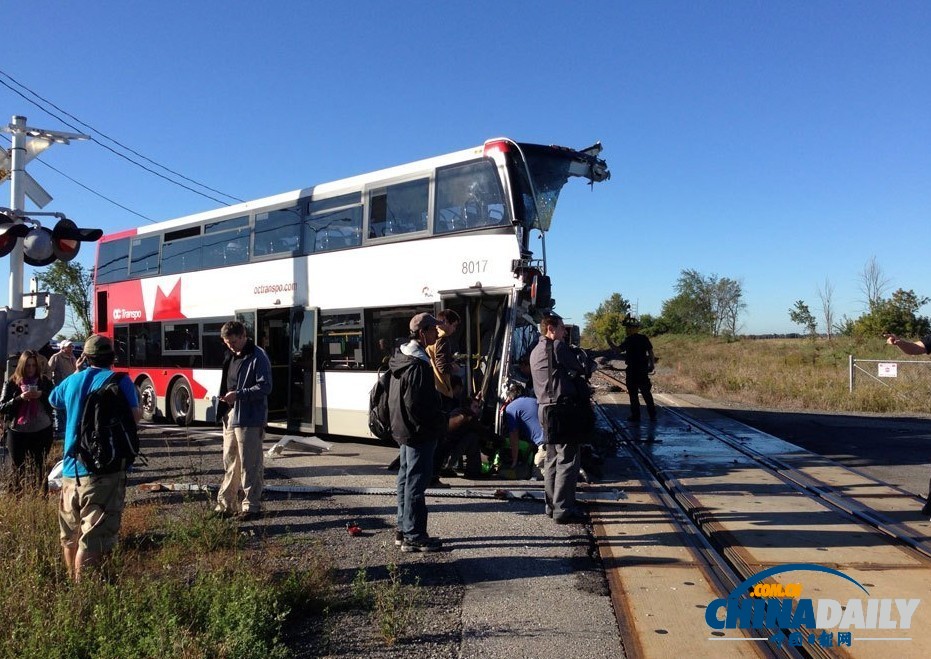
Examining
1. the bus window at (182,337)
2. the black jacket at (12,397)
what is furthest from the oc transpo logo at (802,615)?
the bus window at (182,337)

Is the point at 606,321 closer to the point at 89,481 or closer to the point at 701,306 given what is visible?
the point at 701,306

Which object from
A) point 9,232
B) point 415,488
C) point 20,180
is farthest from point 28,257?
point 415,488

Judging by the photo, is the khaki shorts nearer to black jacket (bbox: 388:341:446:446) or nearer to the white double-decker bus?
black jacket (bbox: 388:341:446:446)

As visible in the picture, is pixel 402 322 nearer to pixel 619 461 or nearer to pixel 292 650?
pixel 619 461

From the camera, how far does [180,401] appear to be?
14508 mm

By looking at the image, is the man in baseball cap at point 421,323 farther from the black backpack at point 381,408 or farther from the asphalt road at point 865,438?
the asphalt road at point 865,438

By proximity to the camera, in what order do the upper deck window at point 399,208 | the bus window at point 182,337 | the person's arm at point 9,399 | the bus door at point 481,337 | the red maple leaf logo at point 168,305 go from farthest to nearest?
the red maple leaf logo at point 168,305 < the bus window at point 182,337 < the upper deck window at point 399,208 < the bus door at point 481,337 < the person's arm at point 9,399

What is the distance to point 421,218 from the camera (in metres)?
10.3

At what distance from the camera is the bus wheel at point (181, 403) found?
1406 cm

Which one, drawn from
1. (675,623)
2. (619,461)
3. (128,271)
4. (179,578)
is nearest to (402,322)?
(619,461)

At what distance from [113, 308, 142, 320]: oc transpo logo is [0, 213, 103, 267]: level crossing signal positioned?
836 centimetres

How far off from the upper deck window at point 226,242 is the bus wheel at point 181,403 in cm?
268

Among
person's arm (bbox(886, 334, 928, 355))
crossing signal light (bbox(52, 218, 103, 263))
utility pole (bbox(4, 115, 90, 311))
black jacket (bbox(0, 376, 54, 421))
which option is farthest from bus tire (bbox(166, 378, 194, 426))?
person's arm (bbox(886, 334, 928, 355))

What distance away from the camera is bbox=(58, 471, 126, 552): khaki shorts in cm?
444
